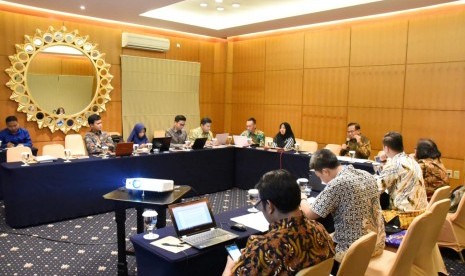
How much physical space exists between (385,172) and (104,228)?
126 inches

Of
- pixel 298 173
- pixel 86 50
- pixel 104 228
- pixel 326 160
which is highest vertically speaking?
pixel 86 50

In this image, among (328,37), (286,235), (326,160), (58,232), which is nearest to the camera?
(286,235)

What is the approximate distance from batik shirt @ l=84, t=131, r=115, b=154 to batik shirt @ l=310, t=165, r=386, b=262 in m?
4.04

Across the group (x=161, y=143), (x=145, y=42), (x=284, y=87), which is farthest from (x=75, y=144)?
(x=284, y=87)

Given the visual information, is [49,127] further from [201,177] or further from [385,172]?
[385,172]

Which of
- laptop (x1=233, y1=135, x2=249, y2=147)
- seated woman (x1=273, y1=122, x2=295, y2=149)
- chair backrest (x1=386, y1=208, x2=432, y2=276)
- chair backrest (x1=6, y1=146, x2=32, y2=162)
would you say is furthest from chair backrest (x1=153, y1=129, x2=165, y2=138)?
chair backrest (x1=386, y1=208, x2=432, y2=276)

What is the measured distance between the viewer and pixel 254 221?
9.05ft

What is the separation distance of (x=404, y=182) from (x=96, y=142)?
4229 millimetres

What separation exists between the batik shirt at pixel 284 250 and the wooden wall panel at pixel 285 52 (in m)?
6.44

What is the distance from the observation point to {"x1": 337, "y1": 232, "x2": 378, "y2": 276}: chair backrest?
6.23 feet

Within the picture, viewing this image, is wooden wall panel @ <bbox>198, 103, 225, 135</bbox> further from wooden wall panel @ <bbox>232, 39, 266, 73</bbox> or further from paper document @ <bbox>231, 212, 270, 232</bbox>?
paper document @ <bbox>231, 212, 270, 232</bbox>

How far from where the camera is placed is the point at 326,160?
2.54 meters

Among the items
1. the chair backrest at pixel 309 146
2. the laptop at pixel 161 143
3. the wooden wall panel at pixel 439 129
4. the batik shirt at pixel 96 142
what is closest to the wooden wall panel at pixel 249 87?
the chair backrest at pixel 309 146

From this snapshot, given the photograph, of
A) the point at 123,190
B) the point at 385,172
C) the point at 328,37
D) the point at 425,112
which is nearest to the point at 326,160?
the point at 385,172
